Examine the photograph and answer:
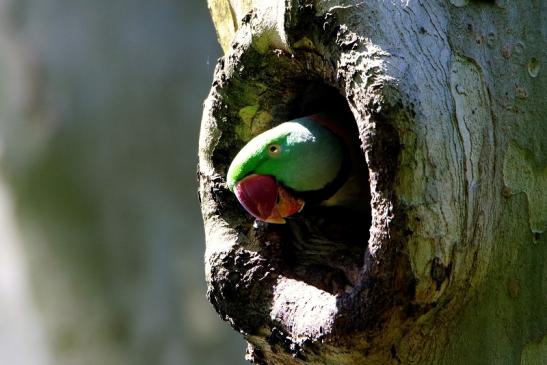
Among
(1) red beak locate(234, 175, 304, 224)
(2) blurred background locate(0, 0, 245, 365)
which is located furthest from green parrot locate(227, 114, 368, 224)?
(2) blurred background locate(0, 0, 245, 365)

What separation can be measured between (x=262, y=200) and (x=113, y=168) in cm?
281

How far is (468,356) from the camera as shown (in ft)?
4.51

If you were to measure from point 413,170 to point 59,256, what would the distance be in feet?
11.7

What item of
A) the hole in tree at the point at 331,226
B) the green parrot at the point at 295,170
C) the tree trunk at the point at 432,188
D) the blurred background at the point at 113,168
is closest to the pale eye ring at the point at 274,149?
the green parrot at the point at 295,170

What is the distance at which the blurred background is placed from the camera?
4.30 m

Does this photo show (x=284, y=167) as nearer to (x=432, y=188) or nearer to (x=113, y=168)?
(x=432, y=188)

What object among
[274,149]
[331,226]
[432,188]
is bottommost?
[331,226]

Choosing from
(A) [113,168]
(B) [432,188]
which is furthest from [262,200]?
(A) [113,168]

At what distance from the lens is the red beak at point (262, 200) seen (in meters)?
1.67

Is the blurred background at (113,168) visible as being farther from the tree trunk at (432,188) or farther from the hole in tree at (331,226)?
the tree trunk at (432,188)

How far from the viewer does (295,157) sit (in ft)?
5.92

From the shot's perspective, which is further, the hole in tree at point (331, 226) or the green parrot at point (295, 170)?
the green parrot at point (295, 170)

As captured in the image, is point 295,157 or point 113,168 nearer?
point 295,157

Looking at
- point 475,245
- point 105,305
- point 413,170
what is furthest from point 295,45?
point 105,305
